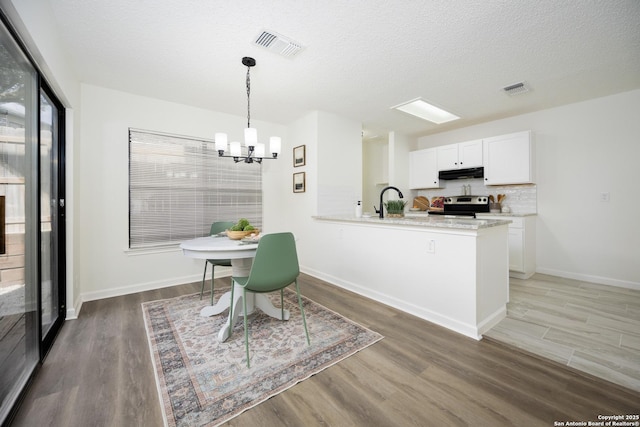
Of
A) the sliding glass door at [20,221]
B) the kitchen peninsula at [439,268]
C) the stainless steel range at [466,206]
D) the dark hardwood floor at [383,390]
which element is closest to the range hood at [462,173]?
the stainless steel range at [466,206]

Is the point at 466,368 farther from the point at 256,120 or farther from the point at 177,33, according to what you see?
the point at 256,120

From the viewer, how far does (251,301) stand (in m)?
2.56

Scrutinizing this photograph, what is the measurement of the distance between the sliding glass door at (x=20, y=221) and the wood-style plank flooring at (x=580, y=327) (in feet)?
10.6

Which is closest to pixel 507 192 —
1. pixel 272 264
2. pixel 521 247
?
pixel 521 247

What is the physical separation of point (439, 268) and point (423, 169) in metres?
3.26

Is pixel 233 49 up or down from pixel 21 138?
up

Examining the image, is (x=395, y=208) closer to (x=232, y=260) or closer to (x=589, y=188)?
(x=232, y=260)

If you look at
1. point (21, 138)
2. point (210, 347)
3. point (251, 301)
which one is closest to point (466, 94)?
point (251, 301)

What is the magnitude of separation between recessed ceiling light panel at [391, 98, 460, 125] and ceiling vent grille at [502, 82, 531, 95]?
2.77 feet

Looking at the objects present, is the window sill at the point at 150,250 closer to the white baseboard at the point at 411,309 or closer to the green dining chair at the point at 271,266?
the green dining chair at the point at 271,266

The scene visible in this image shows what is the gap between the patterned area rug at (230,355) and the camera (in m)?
1.44

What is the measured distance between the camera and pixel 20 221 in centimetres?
153

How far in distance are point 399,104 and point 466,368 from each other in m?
3.18

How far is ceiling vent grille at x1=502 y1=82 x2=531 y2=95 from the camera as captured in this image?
9.94ft
